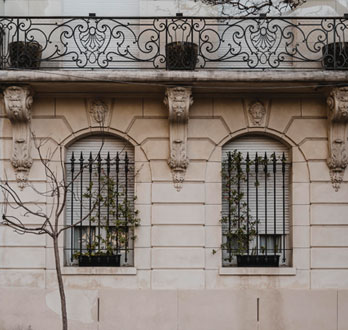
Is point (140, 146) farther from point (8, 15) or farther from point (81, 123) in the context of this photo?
point (8, 15)

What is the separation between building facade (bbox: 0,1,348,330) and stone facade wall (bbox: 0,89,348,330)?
20mm

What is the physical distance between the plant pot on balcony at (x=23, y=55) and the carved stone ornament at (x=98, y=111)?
1.33 metres

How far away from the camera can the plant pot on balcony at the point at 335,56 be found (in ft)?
41.3

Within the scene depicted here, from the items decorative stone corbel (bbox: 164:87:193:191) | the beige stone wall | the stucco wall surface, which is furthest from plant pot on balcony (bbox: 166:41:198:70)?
the stucco wall surface

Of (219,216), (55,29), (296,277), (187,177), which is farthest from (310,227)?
(55,29)

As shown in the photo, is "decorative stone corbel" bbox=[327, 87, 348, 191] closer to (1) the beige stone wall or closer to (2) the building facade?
(2) the building facade

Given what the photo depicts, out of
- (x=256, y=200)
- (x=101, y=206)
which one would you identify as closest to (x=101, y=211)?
(x=101, y=206)

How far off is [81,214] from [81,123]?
1.82m

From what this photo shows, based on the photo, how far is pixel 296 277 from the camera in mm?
12727

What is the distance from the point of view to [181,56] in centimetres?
1254

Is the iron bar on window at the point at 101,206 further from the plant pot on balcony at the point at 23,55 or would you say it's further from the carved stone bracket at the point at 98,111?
the plant pot on balcony at the point at 23,55

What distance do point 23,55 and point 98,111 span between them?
1797 millimetres

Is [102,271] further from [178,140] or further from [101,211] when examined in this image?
[178,140]

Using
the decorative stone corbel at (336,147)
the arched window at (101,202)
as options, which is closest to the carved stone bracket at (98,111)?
the arched window at (101,202)
